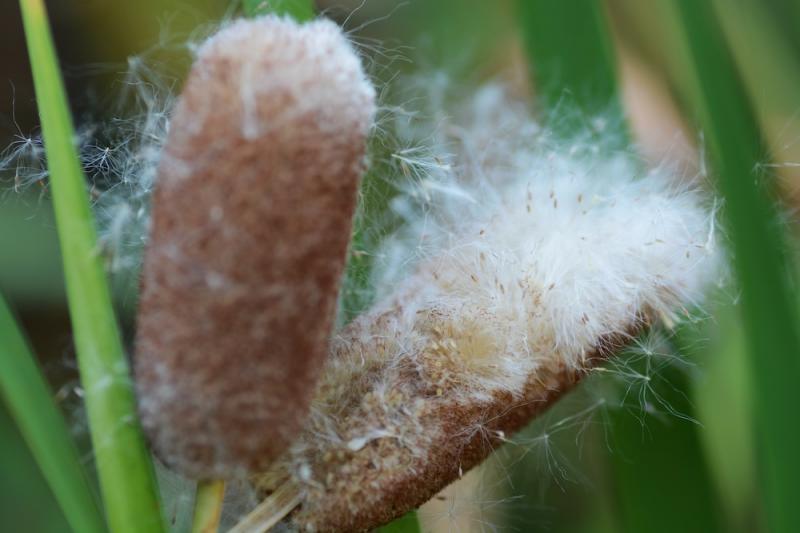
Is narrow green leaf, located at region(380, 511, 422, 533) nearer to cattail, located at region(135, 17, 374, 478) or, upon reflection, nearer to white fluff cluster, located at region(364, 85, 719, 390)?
white fluff cluster, located at region(364, 85, 719, 390)

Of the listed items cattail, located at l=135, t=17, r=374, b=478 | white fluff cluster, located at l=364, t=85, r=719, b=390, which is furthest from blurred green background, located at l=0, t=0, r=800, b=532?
cattail, located at l=135, t=17, r=374, b=478

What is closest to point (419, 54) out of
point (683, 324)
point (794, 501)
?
point (683, 324)

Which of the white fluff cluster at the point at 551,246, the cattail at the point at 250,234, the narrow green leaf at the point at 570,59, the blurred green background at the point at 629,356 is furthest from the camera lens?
the narrow green leaf at the point at 570,59

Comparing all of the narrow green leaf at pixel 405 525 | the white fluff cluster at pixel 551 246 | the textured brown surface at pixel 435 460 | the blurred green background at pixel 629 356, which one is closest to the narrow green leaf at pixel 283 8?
the blurred green background at pixel 629 356

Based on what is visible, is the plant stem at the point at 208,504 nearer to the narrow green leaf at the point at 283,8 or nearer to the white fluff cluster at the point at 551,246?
the white fluff cluster at the point at 551,246

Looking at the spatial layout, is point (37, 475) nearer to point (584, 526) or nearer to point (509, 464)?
point (509, 464)

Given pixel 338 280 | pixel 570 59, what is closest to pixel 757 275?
pixel 338 280

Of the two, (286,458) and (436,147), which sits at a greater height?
(436,147)
